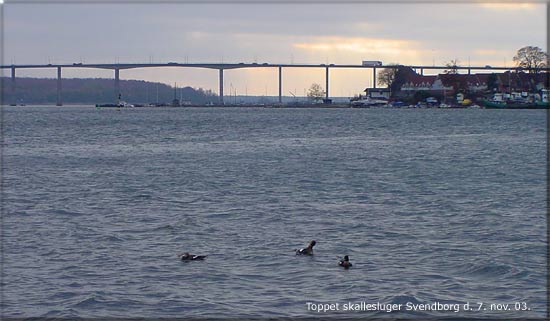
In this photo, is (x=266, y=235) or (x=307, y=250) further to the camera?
(x=266, y=235)

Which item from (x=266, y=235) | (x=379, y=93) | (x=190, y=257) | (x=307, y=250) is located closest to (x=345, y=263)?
(x=307, y=250)

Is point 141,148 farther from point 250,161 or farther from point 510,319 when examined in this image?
point 510,319

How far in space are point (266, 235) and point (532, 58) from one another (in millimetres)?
126636

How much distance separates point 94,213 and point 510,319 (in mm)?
10635

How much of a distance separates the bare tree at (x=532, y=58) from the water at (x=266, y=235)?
10577 cm

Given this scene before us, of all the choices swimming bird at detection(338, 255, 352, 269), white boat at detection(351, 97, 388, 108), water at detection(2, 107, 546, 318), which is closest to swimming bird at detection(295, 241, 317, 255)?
water at detection(2, 107, 546, 318)

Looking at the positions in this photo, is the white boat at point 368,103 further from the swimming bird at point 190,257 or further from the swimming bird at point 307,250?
the swimming bird at point 190,257

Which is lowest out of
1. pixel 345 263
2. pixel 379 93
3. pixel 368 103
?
pixel 345 263

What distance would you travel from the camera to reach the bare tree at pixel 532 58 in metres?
134

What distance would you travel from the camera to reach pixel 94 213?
19312 mm

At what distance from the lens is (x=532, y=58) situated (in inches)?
5344

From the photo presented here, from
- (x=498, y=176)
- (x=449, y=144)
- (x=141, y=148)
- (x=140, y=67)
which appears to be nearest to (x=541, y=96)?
(x=140, y=67)

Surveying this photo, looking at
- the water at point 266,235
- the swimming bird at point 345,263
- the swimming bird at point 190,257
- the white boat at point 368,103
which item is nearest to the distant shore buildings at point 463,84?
the white boat at point 368,103

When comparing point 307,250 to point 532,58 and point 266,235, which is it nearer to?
point 266,235
